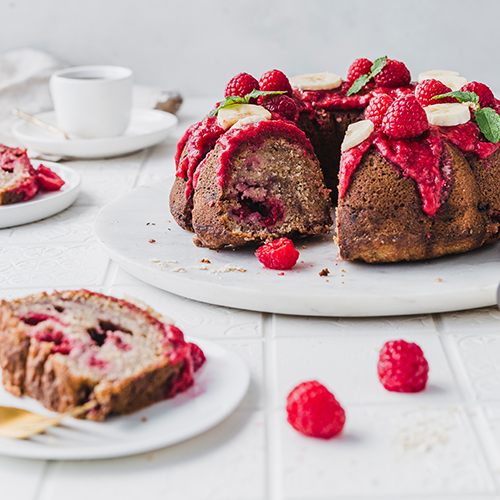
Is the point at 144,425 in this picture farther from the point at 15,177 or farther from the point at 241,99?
the point at 15,177

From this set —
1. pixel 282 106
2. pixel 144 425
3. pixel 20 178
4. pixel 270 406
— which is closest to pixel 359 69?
pixel 282 106

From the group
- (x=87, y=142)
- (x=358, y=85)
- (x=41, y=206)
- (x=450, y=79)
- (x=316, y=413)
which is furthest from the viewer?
(x=87, y=142)

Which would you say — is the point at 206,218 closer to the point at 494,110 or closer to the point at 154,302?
the point at 154,302

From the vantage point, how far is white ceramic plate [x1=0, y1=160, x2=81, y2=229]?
3.47 meters

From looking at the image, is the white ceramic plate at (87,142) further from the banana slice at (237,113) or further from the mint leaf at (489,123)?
the mint leaf at (489,123)

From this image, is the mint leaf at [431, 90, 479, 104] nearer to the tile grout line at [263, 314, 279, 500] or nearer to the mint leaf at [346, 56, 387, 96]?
the mint leaf at [346, 56, 387, 96]

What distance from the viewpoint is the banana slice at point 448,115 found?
106 inches

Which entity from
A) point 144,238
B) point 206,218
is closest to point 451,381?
point 206,218

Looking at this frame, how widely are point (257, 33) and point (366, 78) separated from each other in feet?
11.1

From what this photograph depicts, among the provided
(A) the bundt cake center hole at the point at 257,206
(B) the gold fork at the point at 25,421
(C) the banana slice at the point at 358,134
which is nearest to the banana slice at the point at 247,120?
(A) the bundt cake center hole at the point at 257,206

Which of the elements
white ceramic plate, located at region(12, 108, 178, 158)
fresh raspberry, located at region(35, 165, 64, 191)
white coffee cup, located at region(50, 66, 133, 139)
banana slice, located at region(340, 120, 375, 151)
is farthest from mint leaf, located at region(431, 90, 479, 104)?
white coffee cup, located at region(50, 66, 133, 139)

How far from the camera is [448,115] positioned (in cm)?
269

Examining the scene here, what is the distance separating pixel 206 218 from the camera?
2.85 m

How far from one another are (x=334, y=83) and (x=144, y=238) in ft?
4.19
